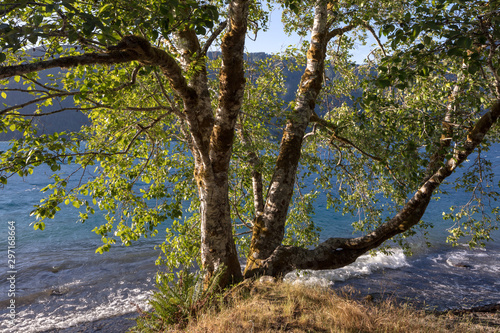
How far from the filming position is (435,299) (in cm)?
1572

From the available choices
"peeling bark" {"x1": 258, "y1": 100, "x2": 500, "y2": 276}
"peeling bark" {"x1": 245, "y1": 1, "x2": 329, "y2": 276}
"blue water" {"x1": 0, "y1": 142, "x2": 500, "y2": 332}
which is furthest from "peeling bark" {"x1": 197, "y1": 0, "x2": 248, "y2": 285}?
"blue water" {"x1": 0, "y1": 142, "x2": 500, "y2": 332}

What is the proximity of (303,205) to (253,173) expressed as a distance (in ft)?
7.04

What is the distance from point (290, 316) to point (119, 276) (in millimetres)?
15899

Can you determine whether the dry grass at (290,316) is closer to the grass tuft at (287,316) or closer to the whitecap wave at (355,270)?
the grass tuft at (287,316)

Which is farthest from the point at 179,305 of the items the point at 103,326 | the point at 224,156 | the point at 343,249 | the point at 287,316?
the point at 103,326

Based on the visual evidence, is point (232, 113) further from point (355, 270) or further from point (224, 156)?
point (355, 270)

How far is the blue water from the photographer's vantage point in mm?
14742

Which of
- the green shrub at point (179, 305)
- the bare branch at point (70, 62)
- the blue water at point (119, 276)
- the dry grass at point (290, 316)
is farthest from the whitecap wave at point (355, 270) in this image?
the bare branch at point (70, 62)

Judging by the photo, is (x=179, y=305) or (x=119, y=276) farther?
(x=119, y=276)

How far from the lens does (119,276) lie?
59.9ft

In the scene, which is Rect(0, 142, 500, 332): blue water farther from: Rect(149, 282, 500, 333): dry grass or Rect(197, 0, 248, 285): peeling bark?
Rect(197, 0, 248, 285): peeling bark

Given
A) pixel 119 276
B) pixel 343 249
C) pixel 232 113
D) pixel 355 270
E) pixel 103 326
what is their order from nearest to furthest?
1. pixel 232 113
2. pixel 343 249
3. pixel 103 326
4. pixel 119 276
5. pixel 355 270

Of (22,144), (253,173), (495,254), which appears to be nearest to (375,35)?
(253,173)

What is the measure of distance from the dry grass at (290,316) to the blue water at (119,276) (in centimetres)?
544
